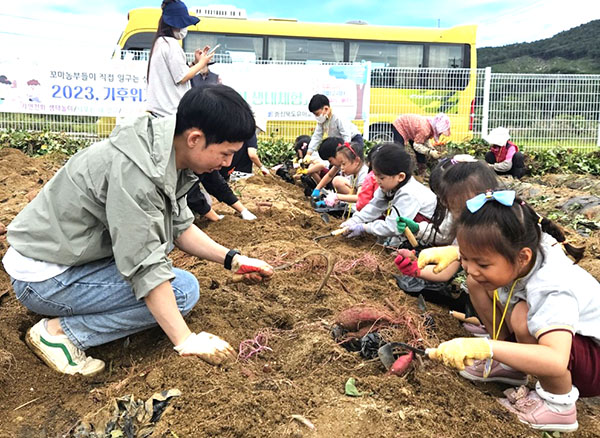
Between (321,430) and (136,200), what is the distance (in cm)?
103

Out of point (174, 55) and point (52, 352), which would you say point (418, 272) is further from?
point (174, 55)

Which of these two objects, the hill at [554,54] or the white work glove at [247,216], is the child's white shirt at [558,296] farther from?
the hill at [554,54]

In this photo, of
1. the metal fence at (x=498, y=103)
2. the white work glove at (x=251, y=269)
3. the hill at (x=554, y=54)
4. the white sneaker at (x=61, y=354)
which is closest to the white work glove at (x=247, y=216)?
the white work glove at (x=251, y=269)

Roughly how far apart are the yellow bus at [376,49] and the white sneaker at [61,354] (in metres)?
9.03

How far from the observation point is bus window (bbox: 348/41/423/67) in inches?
488

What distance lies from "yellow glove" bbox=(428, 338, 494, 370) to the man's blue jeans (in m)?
1.17

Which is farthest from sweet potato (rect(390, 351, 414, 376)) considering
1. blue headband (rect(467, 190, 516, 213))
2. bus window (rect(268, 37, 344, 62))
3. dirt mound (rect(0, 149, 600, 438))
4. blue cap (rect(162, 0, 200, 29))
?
bus window (rect(268, 37, 344, 62))

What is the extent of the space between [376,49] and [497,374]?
11222 mm

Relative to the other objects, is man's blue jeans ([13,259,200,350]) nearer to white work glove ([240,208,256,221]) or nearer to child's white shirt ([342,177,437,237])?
child's white shirt ([342,177,437,237])

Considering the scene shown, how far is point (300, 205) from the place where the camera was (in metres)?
6.10

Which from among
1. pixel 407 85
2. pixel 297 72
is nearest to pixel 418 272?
pixel 297 72

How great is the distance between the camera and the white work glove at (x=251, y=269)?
2455 millimetres

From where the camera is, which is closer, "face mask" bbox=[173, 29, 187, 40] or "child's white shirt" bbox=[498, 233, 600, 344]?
"child's white shirt" bbox=[498, 233, 600, 344]

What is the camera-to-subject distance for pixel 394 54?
41.1 ft
